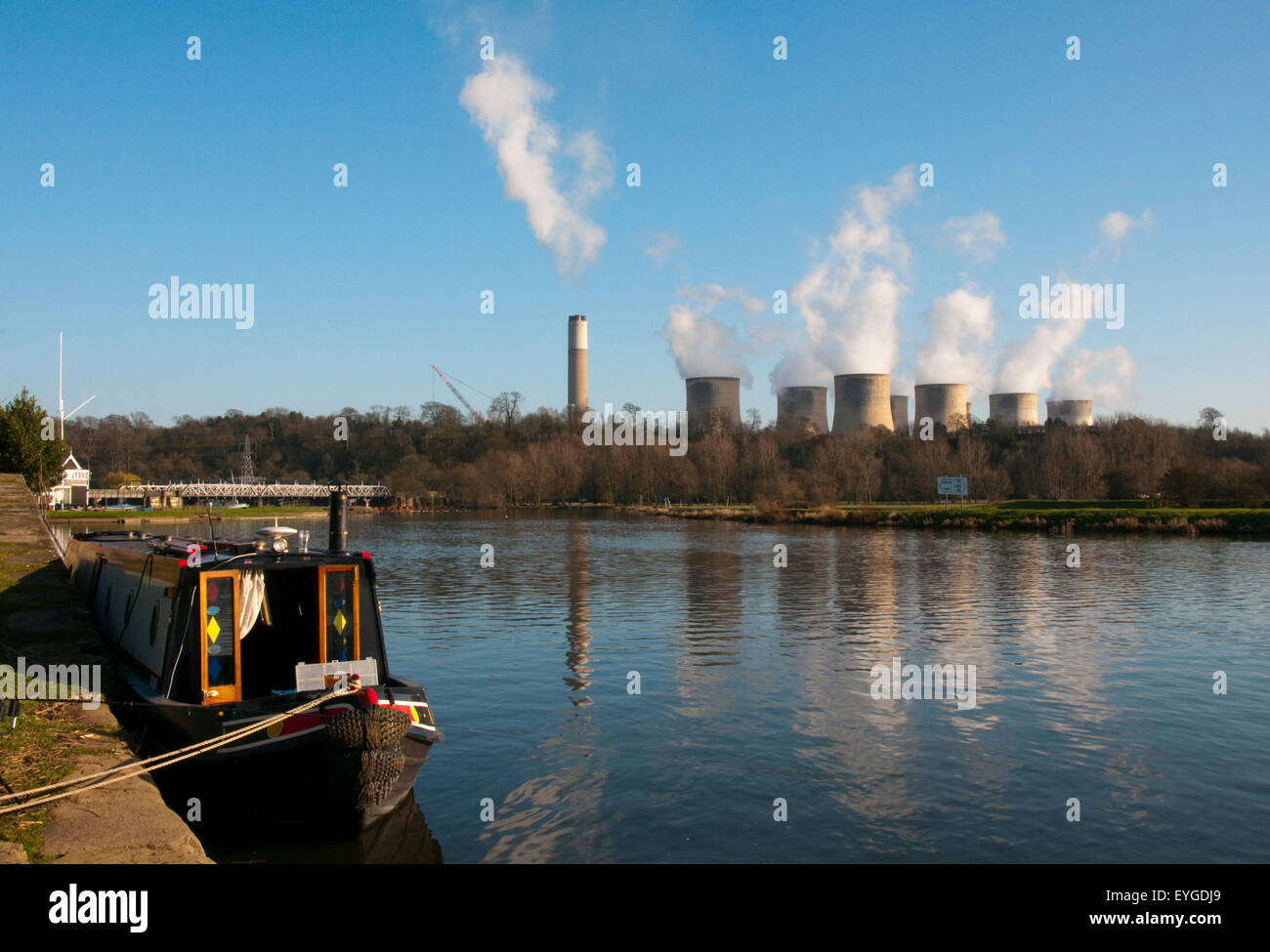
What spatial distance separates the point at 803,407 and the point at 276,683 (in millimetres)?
138713

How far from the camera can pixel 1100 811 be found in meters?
13.4

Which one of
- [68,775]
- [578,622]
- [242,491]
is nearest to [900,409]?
[242,491]

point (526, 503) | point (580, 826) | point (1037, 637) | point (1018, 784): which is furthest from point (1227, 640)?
point (526, 503)

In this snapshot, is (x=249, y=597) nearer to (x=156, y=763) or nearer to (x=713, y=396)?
(x=156, y=763)

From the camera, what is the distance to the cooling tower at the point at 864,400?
423 ft

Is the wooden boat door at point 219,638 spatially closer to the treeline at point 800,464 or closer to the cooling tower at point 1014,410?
the treeline at point 800,464

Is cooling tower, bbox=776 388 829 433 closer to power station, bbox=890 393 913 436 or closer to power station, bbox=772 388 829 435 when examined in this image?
power station, bbox=772 388 829 435

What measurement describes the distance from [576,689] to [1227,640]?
18.9 m

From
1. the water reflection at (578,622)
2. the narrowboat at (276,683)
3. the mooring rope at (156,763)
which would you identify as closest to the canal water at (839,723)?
the water reflection at (578,622)

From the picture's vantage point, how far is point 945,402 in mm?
137750

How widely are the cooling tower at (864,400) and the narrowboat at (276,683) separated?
118 metres

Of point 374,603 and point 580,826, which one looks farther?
point 374,603

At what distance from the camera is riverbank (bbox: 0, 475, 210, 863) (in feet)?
29.9
